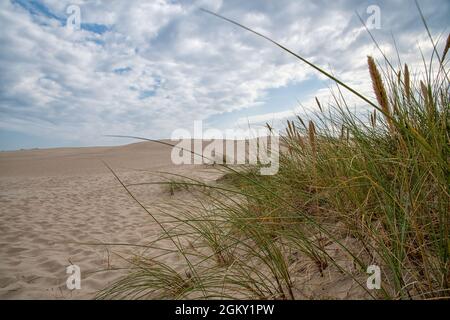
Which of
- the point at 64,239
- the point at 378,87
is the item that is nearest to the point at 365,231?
the point at 378,87

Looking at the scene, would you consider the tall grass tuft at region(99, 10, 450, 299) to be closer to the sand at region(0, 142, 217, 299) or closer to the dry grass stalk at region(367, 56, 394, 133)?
the dry grass stalk at region(367, 56, 394, 133)

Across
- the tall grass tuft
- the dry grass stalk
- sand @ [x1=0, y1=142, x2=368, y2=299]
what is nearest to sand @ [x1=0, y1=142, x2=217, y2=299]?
sand @ [x1=0, y1=142, x2=368, y2=299]

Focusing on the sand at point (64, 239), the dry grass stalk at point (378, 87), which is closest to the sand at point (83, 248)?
the sand at point (64, 239)

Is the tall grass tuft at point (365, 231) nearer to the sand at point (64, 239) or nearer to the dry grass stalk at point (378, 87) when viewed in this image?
the dry grass stalk at point (378, 87)

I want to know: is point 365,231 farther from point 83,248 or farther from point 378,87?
point 83,248

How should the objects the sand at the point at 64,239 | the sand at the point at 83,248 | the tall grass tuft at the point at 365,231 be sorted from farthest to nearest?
the sand at the point at 64,239
the sand at the point at 83,248
the tall grass tuft at the point at 365,231
